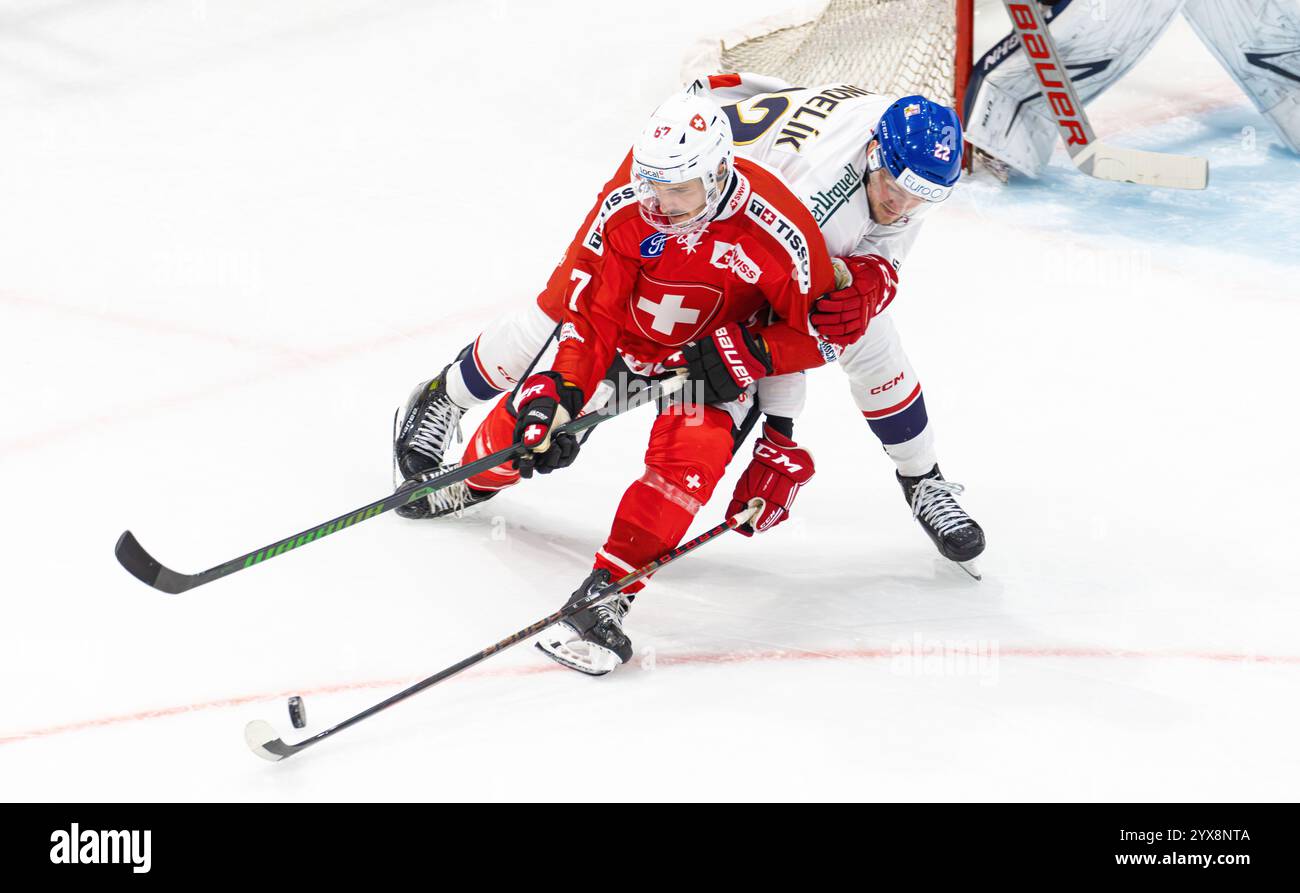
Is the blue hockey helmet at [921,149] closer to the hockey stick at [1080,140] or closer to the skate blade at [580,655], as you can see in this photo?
the skate blade at [580,655]

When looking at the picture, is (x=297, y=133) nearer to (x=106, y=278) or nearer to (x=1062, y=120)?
(x=106, y=278)

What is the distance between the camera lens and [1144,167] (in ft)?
16.0

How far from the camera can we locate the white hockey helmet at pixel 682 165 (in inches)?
104

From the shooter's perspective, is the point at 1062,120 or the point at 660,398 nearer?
the point at 660,398

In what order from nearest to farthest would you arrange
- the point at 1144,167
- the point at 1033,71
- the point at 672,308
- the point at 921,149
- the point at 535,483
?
the point at 921,149 < the point at 672,308 < the point at 535,483 < the point at 1144,167 < the point at 1033,71

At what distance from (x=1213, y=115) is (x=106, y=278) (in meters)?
4.31

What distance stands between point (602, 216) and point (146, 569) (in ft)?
3.72

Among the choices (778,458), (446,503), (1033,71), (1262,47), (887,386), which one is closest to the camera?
(778,458)

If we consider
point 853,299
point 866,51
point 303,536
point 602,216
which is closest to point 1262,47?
point 866,51

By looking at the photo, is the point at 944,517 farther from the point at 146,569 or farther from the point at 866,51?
the point at 866,51

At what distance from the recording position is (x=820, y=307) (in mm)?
2875

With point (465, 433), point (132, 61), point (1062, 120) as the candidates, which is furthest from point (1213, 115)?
point (132, 61)

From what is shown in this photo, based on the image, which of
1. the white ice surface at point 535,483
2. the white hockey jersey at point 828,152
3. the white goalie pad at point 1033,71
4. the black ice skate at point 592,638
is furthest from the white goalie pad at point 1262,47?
the black ice skate at point 592,638

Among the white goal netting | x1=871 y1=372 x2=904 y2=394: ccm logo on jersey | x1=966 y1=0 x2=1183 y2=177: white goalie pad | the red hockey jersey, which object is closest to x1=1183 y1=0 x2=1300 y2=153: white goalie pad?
x1=966 y1=0 x2=1183 y2=177: white goalie pad
